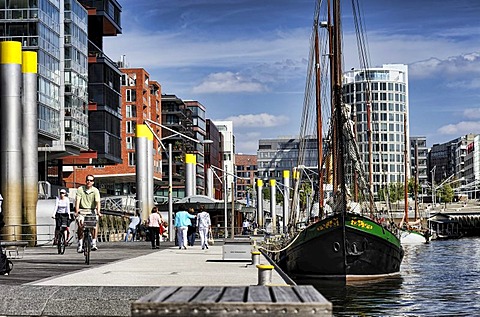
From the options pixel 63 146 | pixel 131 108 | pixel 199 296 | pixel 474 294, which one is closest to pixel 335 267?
pixel 474 294

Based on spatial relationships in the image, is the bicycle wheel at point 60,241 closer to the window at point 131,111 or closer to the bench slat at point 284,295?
the bench slat at point 284,295

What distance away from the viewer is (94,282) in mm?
14602

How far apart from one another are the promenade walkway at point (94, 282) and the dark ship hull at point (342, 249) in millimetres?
8444

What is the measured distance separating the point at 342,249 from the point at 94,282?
18.3 metres

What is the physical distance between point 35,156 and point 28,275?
24.5m

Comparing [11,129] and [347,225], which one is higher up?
[11,129]

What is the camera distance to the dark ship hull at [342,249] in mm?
31844

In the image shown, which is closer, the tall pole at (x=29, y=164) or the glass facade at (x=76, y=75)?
the tall pole at (x=29, y=164)

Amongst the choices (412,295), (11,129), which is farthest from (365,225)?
(11,129)

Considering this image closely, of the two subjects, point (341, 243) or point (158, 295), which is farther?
point (341, 243)

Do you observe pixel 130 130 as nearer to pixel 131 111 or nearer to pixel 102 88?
pixel 131 111

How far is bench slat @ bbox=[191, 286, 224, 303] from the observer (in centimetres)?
505

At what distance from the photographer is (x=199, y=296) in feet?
17.1

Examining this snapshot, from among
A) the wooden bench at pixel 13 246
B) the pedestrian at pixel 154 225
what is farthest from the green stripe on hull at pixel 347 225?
the wooden bench at pixel 13 246
